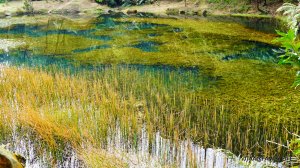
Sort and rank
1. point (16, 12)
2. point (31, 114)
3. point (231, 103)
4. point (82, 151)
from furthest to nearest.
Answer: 1. point (16, 12)
2. point (231, 103)
3. point (31, 114)
4. point (82, 151)

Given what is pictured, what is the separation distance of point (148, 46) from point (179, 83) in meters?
7.95

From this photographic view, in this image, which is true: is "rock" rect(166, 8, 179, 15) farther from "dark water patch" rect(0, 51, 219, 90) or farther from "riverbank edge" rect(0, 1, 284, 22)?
"dark water patch" rect(0, 51, 219, 90)

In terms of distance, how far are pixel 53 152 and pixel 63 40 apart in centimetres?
1655

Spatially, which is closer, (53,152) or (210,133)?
(53,152)

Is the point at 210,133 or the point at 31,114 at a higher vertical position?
the point at 31,114

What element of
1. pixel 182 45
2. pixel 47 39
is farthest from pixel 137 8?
pixel 182 45

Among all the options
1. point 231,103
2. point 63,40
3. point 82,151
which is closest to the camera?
point 82,151

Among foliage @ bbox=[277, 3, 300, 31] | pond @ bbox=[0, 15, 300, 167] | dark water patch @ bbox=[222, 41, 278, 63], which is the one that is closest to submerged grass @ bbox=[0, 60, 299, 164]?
pond @ bbox=[0, 15, 300, 167]

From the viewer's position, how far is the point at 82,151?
4.93m

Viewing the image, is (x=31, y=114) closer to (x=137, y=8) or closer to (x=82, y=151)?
(x=82, y=151)

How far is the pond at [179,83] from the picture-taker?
5.88 meters

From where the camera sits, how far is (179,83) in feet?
31.9

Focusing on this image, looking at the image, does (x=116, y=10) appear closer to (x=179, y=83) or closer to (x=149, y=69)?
(x=149, y=69)

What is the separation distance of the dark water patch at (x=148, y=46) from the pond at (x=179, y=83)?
2.2 inches
